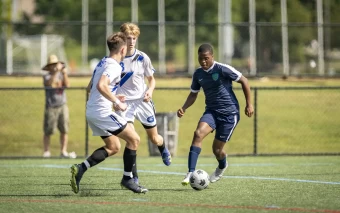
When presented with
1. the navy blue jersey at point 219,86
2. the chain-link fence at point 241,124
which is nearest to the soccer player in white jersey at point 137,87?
the navy blue jersey at point 219,86

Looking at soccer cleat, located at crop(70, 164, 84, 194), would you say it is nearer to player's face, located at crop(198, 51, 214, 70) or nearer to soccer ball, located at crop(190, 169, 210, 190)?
soccer ball, located at crop(190, 169, 210, 190)

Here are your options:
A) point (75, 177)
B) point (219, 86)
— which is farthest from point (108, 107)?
point (219, 86)

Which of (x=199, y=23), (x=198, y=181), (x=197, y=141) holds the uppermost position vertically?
(x=199, y=23)

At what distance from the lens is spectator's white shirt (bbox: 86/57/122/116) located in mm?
9273

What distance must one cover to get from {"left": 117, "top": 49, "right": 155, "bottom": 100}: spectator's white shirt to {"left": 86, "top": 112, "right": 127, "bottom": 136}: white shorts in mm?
1337

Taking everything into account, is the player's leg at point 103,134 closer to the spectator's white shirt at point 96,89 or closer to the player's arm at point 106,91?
the spectator's white shirt at point 96,89

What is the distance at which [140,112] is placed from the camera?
10.8 metres

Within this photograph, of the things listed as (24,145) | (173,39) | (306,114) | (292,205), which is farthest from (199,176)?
(173,39)

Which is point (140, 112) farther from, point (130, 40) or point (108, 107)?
point (108, 107)

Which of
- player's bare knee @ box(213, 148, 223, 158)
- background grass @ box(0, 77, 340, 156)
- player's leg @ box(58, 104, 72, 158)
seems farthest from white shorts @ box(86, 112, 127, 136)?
background grass @ box(0, 77, 340, 156)

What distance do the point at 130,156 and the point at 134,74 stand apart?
142 centimetres

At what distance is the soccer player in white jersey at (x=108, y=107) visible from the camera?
919cm

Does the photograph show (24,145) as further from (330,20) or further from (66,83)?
(330,20)

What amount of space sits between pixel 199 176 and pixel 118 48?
197 cm
